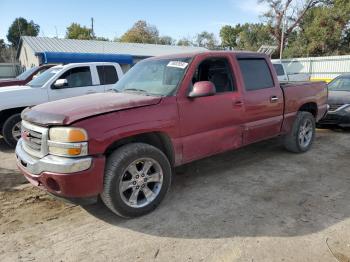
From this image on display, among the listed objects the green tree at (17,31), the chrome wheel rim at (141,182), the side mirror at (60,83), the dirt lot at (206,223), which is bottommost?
the dirt lot at (206,223)

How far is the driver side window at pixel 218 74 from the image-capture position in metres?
4.62

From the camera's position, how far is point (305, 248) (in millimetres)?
3137

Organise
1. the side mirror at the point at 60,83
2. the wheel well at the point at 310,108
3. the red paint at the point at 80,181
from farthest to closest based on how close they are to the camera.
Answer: the side mirror at the point at 60,83 < the wheel well at the point at 310,108 < the red paint at the point at 80,181

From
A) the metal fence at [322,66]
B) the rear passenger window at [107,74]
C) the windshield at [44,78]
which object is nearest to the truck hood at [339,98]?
the rear passenger window at [107,74]

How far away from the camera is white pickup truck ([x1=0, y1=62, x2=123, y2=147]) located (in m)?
7.08

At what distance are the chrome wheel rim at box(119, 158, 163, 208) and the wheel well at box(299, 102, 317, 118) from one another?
3698mm

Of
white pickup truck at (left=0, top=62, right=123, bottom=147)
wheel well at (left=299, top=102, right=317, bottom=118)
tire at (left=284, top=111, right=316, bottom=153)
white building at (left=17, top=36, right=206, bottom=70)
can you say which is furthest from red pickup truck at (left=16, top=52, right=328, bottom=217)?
white building at (left=17, top=36, right=206, bottom=70)

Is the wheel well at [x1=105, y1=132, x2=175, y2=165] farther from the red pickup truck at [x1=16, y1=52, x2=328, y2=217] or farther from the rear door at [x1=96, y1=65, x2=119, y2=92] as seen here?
the rear door at [x1=96, y1=65, x2=119, y2=92]

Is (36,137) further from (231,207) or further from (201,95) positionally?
(231,207)

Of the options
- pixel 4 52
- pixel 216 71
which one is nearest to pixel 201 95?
pixel 216 71

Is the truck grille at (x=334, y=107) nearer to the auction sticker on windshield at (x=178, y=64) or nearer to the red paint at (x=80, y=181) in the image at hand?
the auction sticker on windshield at (x=178, y=64)

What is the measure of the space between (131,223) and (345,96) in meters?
7.10

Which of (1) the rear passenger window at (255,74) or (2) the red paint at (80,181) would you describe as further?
(1) the rear passenger window at (255,74)

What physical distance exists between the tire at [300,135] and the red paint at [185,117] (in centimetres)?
26
